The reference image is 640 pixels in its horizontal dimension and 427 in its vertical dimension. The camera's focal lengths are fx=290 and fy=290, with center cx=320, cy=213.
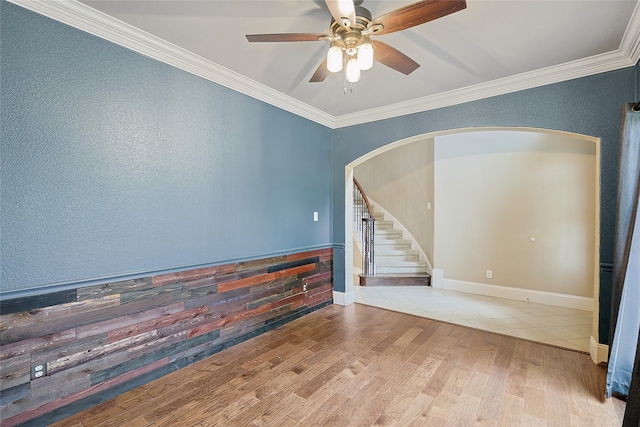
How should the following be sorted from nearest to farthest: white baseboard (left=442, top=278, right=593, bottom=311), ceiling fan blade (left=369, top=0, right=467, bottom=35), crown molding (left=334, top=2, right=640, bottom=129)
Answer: ceiling fan blade (left=369, top=0, right=467, bottom=35)
crown molding (left=334, top=2, right=640, bottom=129)
white baseboard (left=442, top=278, right=593, bottom=311)

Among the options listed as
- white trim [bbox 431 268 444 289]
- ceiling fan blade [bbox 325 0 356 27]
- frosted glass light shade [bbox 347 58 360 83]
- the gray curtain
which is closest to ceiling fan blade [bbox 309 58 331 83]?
frosted glass light shade [bbox 347 58 360 83]

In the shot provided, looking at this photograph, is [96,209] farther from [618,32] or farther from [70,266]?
[618,32]

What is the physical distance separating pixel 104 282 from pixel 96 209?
53 cm

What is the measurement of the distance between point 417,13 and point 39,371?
312 centimetres

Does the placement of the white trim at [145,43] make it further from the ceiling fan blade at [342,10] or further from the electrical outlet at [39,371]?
the electrical outlet at [39,371]

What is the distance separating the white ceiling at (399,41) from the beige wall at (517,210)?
1.49m

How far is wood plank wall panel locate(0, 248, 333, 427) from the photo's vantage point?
1.79 m

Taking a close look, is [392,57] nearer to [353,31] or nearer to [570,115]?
[353,31]

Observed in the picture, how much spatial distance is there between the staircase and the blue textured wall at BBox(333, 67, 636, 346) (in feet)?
9.13

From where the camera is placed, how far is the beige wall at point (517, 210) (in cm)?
414

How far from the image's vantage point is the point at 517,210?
4625 mm

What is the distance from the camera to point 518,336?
320 cm

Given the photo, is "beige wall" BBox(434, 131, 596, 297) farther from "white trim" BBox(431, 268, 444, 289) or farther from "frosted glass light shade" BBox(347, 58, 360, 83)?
"frosted glass light shade" BBox(347, 58, 360, 83)

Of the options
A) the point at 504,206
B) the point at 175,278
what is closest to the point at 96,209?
the point at 175,278
